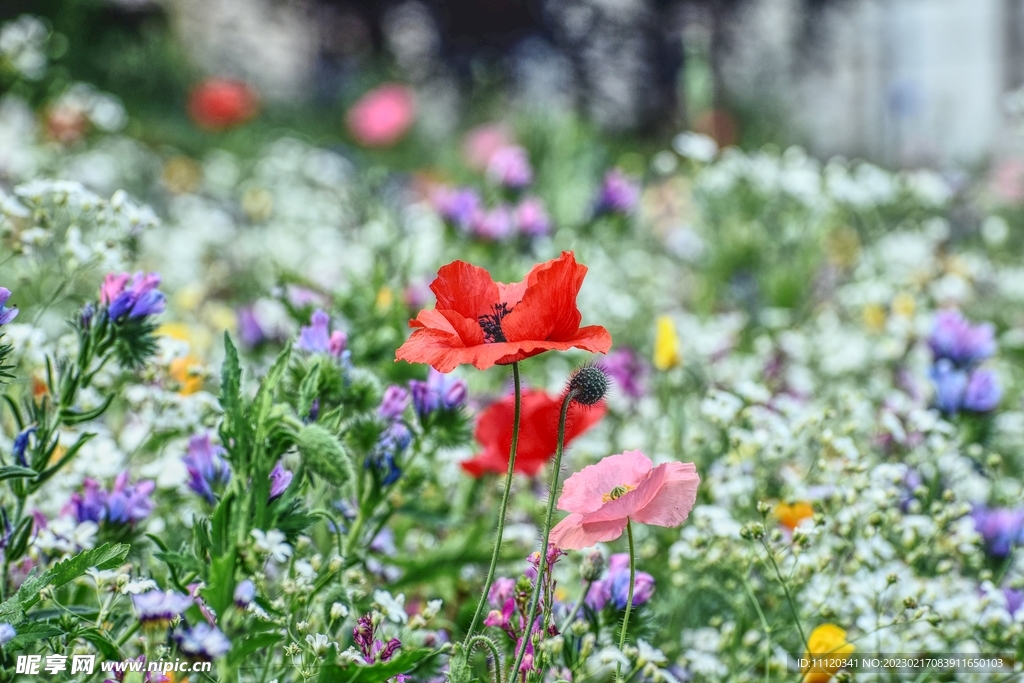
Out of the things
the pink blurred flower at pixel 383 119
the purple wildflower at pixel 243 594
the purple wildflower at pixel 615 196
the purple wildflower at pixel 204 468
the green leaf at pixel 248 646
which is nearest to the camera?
the green leaf at pixel 248 646

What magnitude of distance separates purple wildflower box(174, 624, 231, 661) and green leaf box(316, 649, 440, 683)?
0.09m

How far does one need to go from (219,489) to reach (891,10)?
12782mm

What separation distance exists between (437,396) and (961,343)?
1.07 m

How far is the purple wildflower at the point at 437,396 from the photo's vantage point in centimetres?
126

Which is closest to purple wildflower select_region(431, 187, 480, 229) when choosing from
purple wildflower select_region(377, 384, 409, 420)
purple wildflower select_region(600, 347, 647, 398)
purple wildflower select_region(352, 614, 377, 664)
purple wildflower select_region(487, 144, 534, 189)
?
purple wildflower select_region(487, 144, 534, 189)

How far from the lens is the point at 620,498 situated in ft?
2.96

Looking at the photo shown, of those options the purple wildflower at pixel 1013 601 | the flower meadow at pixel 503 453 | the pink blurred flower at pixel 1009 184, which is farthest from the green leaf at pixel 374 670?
the pink blurred flower at pixel 1009 184

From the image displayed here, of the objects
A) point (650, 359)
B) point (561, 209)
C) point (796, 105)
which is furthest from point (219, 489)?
point (796, 105)

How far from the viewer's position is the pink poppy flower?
905mm

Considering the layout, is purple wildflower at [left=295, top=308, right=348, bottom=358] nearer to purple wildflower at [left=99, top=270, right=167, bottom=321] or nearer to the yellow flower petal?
purple wildflower at [left=99, top=270, right=167, bottom=321]

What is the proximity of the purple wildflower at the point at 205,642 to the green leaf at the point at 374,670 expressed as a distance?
9 centimetres

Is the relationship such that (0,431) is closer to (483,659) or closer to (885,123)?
(483,659)

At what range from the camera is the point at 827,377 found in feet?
8.46

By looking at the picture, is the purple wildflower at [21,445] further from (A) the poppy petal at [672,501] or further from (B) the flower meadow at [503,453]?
(A) the poppy petal at [672,501]
